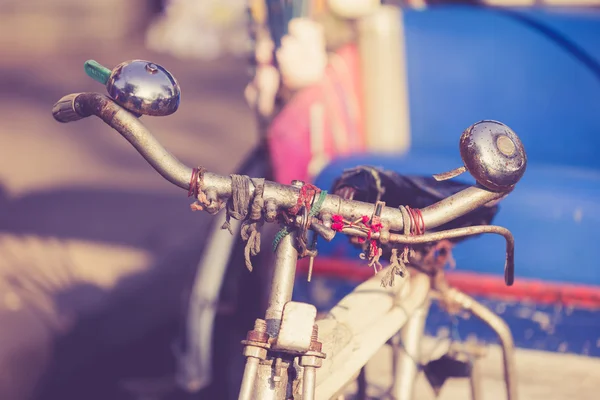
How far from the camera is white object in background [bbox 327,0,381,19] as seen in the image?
2986 millimetres

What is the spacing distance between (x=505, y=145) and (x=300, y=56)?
1.68 metres

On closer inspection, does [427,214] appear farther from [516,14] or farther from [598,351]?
[516,14]

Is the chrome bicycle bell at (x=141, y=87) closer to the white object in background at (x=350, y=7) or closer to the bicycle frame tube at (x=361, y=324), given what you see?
the bicycle frame tube at (x=361, y=324)

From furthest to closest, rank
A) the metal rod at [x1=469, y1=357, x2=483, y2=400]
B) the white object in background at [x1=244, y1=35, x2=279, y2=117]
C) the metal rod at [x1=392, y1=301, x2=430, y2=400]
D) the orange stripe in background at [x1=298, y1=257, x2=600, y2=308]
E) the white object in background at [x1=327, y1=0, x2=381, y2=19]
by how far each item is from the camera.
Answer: the white object in background at [x1=327, y1=0, x2=381, y2=19] < the white object in background at [x1=244, y1=35, x2=279, y2=117] < the orange stripe in background at [x1=298, y1=257, x2=600, y2=308] < the metal rod at [x1=469, y1=357, x2=483, y2=400] < the metal rod at [x1=392, y1=301, x2=430, y2=400]

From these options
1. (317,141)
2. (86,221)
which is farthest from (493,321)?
(86,221)

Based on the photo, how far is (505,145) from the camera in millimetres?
1035

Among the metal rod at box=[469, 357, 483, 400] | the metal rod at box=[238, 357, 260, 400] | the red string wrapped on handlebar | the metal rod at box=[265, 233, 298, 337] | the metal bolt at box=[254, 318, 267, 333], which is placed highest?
the metal rod at box=[469, 357, 483, 400]

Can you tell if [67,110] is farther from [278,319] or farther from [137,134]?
[278,319]

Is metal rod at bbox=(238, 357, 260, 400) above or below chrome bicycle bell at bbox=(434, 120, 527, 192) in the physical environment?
below

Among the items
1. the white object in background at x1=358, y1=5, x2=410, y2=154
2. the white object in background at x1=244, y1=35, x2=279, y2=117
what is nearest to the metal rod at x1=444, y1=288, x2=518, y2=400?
the white object in background at x1=244, y1=35, x2=279, y2=117

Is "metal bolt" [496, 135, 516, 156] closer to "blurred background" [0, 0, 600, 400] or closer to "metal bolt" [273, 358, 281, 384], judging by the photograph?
"metal bolt" [273, 358, 281, 384]

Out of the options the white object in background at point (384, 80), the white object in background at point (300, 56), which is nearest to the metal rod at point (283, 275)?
the white object in background at point (300, 56)

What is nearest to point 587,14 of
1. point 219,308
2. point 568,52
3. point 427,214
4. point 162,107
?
point 568,52

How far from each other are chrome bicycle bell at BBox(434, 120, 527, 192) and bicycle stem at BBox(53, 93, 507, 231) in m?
0.04
